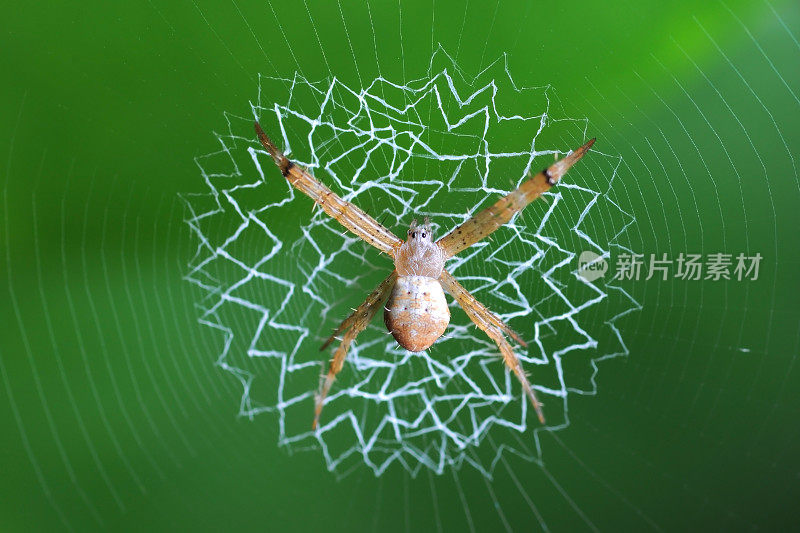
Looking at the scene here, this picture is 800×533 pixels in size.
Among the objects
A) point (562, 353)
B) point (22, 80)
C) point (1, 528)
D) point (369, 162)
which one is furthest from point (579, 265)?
point (1, 528)

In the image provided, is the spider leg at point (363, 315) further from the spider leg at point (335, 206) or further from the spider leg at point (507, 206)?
the spider leg at point (507, 206)

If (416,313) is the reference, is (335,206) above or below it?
above

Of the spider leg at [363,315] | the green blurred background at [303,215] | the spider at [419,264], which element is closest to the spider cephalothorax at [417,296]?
the spider at [419,264]

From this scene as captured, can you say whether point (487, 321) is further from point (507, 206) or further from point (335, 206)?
point (335, 206)

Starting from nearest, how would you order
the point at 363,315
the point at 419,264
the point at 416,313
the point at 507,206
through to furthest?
1. the point at 507,206
2. the point at 416,313
3. the point at 419,264
4. the point at 363,315

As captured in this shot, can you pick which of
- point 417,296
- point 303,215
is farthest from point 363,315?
point 303,215

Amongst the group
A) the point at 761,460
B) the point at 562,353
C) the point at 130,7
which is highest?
the point at 130,7

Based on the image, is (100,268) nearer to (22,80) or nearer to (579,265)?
(22,80)
